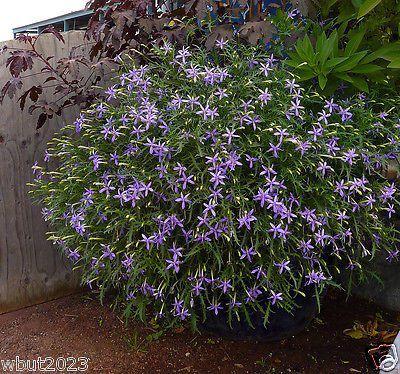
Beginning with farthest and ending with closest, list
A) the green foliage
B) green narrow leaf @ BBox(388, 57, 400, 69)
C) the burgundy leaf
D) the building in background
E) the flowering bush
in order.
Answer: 1. the building in background
2. the burgundy leaf
3. the green foliage
4. green narrow leaf @ BBox(388, 57, 400, 69)
5. the flowering bush

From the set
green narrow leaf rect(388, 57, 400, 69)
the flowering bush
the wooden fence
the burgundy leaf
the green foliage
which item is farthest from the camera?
the wooden fence

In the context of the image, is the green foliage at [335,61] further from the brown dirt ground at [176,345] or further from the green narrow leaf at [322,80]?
the brown dirt ground at [176,345]

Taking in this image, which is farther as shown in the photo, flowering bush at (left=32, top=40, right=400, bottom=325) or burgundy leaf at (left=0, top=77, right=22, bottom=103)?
burgundy leaf at (left=0, top=77, right=22, bottom=103)

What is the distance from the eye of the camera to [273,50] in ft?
8.80

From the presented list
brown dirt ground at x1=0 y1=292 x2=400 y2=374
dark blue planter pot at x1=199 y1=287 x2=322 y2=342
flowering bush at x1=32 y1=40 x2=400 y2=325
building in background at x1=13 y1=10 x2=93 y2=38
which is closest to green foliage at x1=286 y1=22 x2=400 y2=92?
flowering bush at x1=32 y1=40 x2=400 y2=325

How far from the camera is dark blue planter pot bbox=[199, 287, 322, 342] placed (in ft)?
8.21

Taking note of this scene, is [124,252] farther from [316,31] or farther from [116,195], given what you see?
[316,31]

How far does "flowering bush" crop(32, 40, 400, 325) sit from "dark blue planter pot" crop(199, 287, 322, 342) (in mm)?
133

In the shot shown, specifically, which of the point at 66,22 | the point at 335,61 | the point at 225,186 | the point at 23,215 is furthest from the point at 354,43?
the point at 66,22

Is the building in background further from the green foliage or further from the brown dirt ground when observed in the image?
the green foliage

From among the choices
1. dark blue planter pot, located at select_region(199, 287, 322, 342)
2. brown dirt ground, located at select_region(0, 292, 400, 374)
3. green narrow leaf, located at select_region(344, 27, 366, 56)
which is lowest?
brown dirt ground, located at select_region(0, 292, 400, 374)

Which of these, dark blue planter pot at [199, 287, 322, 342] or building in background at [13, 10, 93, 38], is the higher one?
building in background at [13, 10, 93, 38]

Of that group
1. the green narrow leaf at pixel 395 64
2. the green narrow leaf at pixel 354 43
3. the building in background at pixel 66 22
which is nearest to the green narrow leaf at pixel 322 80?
the green narrow leaf at pixel 354 43

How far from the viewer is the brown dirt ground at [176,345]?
2482 mm
